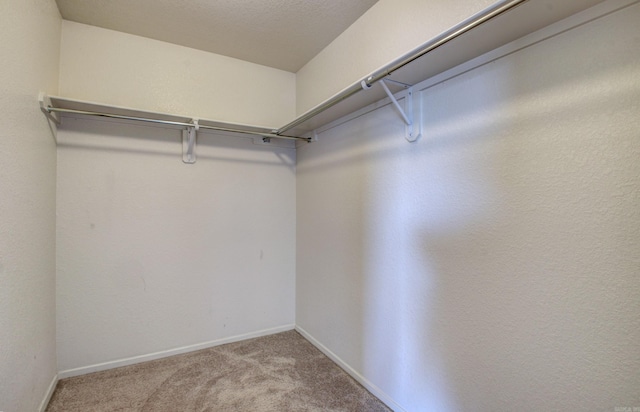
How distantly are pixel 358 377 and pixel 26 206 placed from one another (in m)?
2.16

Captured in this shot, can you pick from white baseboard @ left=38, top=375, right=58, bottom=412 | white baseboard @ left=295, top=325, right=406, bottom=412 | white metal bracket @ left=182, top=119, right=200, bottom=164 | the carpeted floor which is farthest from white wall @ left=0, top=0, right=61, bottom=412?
white baseboard @ left=295, top=325, right=406, bottom=412

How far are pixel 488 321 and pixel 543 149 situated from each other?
731 mm

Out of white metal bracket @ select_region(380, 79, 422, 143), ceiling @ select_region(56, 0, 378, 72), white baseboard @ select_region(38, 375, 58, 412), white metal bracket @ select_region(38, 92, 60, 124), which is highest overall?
ceiling @ select_region(56, 0, 378, 72)

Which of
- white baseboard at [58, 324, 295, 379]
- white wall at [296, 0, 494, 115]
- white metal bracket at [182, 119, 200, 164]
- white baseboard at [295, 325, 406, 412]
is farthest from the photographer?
white metal bracket at [182, 119, 200, 164]

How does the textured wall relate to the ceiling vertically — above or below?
below

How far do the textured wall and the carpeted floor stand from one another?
0.68ft

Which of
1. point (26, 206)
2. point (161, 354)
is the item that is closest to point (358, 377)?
point (161, 354)

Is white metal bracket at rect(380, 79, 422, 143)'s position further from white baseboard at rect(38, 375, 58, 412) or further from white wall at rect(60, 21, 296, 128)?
white baseboard at rect(38, 375, 58, 412)

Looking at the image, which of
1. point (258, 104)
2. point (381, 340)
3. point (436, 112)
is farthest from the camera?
point (258, 104)

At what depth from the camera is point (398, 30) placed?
5.26 feet

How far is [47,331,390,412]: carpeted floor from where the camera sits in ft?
5.57

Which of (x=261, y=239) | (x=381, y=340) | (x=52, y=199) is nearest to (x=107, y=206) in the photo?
(x=52, y=199)

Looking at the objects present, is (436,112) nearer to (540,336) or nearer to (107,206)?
(540,336)

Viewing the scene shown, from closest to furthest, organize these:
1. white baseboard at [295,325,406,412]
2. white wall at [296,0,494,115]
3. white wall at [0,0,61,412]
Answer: white wall at [0,0,61,412] < white wall at [296,0,494,115] < white baseboard at [295,325,406,412]
